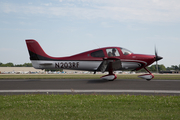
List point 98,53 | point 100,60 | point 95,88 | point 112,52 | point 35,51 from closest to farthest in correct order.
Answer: point 95,88
point 112,52
point 100,60
point 98,53
point 35,51

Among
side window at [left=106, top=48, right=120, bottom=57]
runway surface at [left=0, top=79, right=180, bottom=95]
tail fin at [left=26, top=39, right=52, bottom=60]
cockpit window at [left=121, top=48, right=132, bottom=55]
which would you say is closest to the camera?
runway surface at [left=0, top=79, right=180, bottom=95]

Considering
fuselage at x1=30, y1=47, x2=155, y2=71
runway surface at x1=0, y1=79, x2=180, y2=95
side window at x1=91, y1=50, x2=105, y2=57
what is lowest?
runway surface at x1=0, y1=79, x2=180, y2=95

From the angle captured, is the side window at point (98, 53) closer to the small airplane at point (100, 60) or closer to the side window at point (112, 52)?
the small airplane at point (100, 60)

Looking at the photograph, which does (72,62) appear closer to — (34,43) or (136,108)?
(34,43)

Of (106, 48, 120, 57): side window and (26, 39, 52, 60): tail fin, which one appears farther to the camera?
(26, 39, 52, 60): tail fin

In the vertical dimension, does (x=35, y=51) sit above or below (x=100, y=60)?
above

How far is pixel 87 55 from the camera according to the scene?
579 inches

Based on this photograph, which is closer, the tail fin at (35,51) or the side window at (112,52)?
the side window at (112,52)

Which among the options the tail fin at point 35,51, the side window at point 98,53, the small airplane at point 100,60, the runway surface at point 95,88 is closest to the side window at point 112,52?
the small airplane at point 100,60

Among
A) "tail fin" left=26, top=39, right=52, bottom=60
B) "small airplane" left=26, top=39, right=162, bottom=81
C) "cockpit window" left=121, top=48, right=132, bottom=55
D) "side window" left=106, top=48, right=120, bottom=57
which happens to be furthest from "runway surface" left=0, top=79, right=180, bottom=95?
"tail fin" left=26, top=39, right=52, bottom=60

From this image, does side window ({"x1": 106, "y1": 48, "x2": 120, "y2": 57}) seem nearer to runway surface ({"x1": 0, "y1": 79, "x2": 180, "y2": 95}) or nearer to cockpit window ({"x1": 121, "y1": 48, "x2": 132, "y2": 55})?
cockpit window ({"x1": 121, "y1": 48, "x2": 132, "y2": 55})

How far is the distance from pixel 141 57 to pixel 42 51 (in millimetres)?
8908

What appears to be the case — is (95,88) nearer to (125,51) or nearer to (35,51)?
(125,51)

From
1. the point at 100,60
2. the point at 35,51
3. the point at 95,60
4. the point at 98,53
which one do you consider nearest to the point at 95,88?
the point at 100,60
